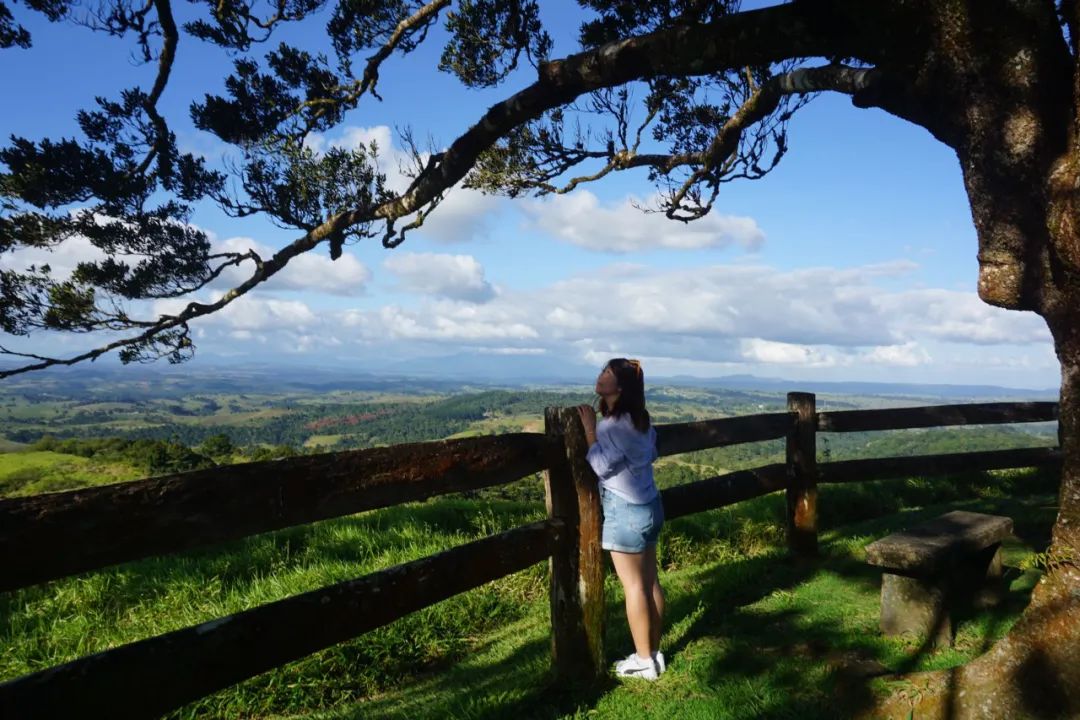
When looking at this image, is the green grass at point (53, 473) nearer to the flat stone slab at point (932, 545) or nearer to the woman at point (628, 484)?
the woman at point (628, 484)

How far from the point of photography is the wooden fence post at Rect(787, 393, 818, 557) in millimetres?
6750

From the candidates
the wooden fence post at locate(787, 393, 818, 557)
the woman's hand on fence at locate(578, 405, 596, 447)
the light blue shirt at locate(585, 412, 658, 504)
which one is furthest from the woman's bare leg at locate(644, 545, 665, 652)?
the wooden fence post at locate(787, 393, 818, 557)

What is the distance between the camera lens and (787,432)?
6.79 m

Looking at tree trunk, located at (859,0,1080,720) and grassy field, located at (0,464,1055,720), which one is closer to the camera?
tree trunk, located at (859,0,1080,720)

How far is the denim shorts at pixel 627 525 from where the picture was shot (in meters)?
4.16

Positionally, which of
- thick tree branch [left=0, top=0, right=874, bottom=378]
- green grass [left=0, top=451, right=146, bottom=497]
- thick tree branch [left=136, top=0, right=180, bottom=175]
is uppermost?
thick tree branch [left=136, top=0, right=180, bottom=175]

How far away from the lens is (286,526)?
2660 millimetres

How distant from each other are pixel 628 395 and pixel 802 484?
3.40m

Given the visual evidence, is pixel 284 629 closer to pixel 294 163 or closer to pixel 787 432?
pixel 787 432

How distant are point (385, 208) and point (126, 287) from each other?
150 inches

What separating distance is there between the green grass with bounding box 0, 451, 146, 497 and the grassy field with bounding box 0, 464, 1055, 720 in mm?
8068

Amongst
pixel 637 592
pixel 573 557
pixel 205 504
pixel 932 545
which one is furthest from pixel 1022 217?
pixel 205 504

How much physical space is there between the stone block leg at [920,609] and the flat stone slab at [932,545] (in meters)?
0.13

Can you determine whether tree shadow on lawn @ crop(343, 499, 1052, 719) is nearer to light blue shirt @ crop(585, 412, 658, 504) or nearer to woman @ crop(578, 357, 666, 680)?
woman @ crop(578, 357, 666, 680)
